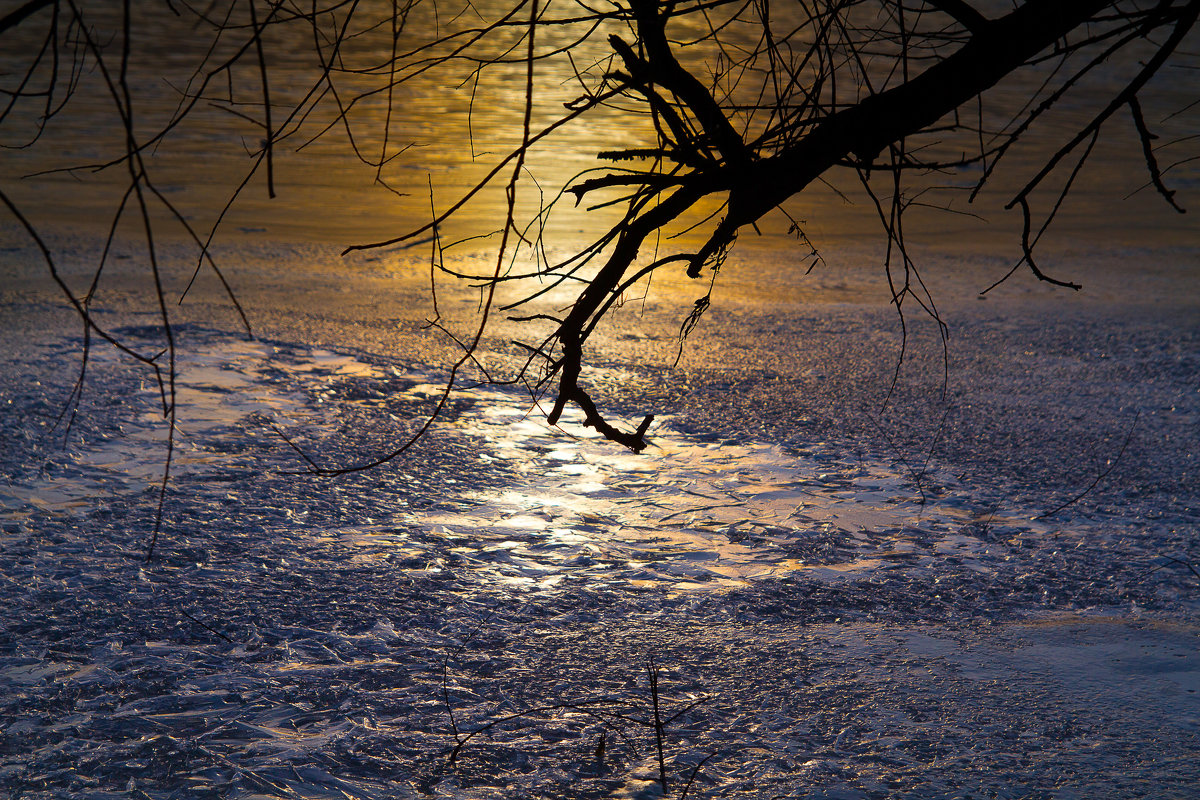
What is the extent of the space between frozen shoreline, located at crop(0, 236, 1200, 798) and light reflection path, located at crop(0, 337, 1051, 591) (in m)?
0.05

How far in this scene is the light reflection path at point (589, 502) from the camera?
3.13 metres

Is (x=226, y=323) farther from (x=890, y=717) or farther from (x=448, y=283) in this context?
(x=890, y=717)

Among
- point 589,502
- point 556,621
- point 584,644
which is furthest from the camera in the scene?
point 589,502

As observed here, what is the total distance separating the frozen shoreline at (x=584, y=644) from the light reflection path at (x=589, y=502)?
5 cm

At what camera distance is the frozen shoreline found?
223 cm

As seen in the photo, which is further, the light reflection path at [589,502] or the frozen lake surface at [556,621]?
the light reflection path at [589,502]

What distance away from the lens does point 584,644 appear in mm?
2699

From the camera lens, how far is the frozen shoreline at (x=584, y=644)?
223cm

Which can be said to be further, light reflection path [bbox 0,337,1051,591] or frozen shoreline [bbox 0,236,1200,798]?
light reflection path [bbox 0,337,1051,591]

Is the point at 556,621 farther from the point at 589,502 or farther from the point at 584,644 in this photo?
the point at 589,502

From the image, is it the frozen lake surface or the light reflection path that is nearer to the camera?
the frozen lake surface

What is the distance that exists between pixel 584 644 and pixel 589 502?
2.85 ft

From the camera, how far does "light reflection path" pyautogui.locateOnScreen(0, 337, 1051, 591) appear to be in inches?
123

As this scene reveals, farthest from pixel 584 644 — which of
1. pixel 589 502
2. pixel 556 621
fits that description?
pixel 589 502
